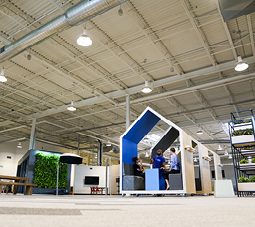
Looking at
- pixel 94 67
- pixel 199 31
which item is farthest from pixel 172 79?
pixel 94 67

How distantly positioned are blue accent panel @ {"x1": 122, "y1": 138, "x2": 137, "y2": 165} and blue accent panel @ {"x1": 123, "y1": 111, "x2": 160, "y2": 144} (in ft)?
0.53

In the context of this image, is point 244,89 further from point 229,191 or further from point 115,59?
point 229,191

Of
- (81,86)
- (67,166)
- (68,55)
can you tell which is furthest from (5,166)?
(68,55)

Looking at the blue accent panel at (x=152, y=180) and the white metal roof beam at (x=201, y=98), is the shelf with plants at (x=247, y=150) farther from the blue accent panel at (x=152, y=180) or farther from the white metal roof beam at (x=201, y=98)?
the white metal roof beam at (x=201, y=98)

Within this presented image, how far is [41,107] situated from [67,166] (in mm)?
4475

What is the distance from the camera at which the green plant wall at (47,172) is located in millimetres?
14753

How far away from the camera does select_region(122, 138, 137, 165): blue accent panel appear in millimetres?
7789

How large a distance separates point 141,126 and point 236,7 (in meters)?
4.41

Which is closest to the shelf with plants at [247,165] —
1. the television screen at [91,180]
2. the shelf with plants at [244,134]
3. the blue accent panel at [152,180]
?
the shelf with plants at [244,134]

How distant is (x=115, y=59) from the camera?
10125mm

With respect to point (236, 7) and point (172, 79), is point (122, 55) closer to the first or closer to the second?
point (172, 79)

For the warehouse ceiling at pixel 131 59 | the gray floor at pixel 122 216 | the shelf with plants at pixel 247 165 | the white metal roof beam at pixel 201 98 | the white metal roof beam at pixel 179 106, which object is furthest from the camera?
the white metal roof beam at pixel 179 106

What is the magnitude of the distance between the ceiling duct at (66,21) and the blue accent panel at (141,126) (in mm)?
3474

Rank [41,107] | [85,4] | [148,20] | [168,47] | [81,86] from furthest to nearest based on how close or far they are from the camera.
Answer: [41,107] → [81,86] → [168,47] → [148,20] → [85,4]
